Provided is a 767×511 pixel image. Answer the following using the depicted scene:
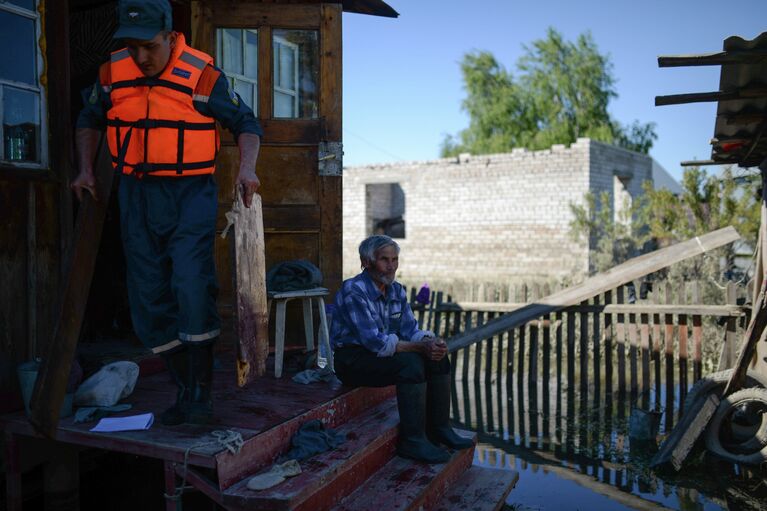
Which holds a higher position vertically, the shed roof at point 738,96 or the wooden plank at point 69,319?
the shed roof at point 738,96

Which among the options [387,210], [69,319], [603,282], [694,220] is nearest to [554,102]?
[387,210]

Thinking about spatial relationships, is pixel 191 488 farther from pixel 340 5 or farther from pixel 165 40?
pixel 340 5

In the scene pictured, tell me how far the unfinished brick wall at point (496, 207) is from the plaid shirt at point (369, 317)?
11586mm

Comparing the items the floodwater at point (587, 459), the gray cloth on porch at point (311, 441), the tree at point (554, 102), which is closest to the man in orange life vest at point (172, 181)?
the gray cloth on porch at point (311, 441)

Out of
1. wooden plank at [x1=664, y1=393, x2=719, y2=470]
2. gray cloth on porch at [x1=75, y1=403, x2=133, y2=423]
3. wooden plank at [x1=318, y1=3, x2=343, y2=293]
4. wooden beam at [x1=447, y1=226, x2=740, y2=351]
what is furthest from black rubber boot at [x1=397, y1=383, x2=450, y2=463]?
wooden beam at [x1=447, y1=226, x2=740, y2=351]

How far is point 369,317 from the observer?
11.8ft

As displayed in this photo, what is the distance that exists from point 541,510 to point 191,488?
2.36 metres

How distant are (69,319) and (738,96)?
165 inches

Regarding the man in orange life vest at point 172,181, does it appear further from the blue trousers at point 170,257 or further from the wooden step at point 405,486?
the wooden step at point 405,486

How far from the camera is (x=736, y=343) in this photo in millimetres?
6316

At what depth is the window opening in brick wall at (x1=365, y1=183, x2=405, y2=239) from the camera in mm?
A: 22644

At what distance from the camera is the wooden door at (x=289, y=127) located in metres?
4.98

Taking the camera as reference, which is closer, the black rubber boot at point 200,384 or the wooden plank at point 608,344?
the black rubber boot at point 200,384

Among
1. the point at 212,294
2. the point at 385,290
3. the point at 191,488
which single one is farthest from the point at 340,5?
the point at 191,488
